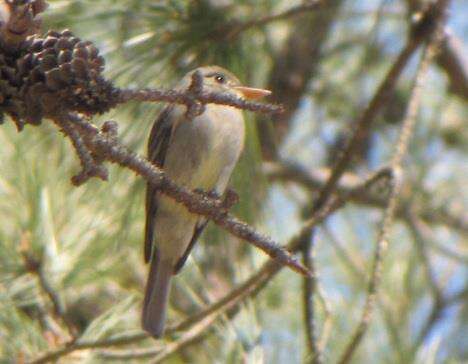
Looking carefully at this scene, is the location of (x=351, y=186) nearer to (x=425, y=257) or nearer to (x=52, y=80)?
(x=425, y=257)

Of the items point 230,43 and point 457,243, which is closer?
point 230,43

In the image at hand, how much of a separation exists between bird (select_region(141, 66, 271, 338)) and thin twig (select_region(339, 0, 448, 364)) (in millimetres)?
306

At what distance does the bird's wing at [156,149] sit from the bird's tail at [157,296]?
0.07 m

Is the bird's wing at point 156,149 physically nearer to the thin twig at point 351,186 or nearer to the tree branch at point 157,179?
the thin twig at point 351,186

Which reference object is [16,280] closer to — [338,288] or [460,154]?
[338,288]

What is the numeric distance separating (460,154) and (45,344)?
81.6 inches

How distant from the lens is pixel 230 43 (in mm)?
1892

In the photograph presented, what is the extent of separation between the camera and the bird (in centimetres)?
194

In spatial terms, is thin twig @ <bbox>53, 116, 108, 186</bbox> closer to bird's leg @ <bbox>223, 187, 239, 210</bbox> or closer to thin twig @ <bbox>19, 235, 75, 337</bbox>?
bird's leg @ <bbox>223, 187, 239, 210</bbox>

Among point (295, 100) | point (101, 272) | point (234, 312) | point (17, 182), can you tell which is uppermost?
point (295, 100)

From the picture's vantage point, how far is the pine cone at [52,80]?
980 millimetres

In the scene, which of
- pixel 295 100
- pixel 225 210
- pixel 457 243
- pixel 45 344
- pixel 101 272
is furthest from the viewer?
pixel 457 243

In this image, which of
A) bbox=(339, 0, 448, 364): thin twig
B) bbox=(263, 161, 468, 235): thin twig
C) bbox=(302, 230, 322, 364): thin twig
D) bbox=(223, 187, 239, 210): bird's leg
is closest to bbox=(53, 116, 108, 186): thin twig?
bbox=(223, 187, 239, 210): bird's leg

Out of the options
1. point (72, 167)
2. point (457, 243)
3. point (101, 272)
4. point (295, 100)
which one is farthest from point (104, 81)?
point (457, 243)
